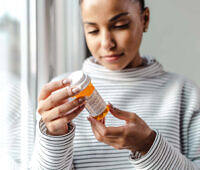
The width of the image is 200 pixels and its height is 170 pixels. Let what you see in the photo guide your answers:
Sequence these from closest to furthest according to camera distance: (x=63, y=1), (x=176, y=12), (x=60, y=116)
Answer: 1. (x=60, y=116)
2. (x=63, y=1)
3. (x=176, y=12)

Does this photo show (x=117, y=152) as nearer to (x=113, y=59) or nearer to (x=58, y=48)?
(x=113, y=59)

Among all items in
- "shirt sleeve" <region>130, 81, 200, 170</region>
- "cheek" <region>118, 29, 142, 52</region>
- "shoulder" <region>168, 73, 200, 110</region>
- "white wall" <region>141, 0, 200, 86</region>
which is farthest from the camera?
"white wall" <region>141, 0, 200, 86</region>

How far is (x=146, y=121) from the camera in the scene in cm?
89

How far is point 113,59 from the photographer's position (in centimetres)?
84

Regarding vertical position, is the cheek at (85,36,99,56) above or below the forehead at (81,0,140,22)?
below

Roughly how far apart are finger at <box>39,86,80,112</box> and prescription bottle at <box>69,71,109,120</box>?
0.01 m

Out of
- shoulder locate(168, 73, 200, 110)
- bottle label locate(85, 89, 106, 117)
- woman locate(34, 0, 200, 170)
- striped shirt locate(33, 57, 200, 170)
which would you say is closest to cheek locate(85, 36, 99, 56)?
woman locate(34, 0, 200, 170)

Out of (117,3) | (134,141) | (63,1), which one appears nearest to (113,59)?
(117,3)

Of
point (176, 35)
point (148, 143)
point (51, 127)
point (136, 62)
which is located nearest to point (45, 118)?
point (51, 127)

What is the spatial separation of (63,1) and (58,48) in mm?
216

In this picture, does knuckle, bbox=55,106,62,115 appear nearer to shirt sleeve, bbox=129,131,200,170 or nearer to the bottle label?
the bottle label

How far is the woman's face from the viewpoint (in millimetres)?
776

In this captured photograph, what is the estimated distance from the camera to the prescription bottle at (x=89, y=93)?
0.61 m

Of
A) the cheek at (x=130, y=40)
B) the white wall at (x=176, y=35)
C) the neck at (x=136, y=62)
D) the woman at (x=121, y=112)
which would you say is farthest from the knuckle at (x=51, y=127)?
the white wall at (x=176, y=35)
